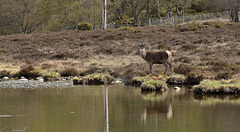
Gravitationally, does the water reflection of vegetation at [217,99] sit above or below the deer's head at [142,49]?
below

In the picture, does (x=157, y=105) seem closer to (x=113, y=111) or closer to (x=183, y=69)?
(x=113, y=111)

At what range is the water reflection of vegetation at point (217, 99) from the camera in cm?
1725

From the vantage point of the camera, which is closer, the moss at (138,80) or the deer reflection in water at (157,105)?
the deer reflection in water at (157,105)

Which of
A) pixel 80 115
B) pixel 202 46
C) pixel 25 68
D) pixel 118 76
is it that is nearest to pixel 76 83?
pixel 118 76

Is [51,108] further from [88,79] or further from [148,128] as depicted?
[88,79]

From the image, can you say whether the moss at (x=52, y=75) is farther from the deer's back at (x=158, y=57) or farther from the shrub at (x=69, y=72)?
the deer's back at (x=158, y=57)

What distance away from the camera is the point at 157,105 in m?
16.9

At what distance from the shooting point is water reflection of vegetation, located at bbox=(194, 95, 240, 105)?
17.2 m

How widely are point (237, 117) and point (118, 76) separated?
14328 mm

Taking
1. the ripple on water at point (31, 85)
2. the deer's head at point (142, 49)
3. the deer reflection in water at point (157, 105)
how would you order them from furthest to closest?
the deer's head at point (142, 49), the ripple on water at point (31, 85), the deer reflection in water at point (157, 105)

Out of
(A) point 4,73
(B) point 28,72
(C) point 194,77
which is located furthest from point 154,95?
(A) point 4,73

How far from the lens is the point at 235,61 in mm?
27766

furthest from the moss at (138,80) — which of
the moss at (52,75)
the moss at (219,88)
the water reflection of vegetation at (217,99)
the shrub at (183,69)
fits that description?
the moss at (52,75)

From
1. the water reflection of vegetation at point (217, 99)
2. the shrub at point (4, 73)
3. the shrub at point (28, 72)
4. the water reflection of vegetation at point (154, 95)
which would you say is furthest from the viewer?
the shrub at point (4, 73)
